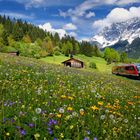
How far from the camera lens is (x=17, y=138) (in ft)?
19.2

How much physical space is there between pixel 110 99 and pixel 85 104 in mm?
2062

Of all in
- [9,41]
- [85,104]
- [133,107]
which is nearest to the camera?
[85,104]

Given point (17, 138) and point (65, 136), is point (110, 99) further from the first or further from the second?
point (17, 138)

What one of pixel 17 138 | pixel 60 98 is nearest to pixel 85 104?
pixel 60 98

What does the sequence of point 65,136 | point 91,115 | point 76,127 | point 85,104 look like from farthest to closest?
point 85,104, point 91,115, point 76,127, point 65,136

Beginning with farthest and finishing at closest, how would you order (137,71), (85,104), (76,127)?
(137,71) < (85,104) < (76,127)

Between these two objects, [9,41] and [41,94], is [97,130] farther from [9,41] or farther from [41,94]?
[9,41]

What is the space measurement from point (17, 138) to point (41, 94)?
4445 millimetres

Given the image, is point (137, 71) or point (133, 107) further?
point (137, 71)

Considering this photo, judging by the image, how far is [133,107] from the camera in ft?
35.4

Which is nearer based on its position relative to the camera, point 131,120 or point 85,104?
point 131,120

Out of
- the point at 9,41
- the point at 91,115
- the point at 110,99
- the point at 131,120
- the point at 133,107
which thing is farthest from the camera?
the point at 9,41

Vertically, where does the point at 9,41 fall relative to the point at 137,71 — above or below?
above

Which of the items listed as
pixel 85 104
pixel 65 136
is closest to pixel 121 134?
pixel 65 136
